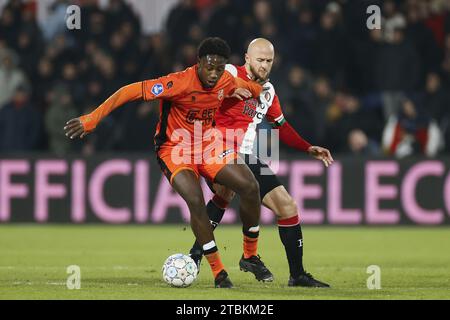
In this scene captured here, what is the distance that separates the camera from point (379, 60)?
1716 centimetres

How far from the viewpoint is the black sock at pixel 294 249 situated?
30.3ft

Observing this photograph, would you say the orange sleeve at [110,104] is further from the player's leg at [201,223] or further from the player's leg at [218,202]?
the player's leg at [218,202]

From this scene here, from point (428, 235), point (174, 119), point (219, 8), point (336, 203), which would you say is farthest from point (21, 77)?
point (174, 119)

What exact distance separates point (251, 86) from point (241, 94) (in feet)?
0.55

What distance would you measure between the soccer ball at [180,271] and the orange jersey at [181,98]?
1.02 m

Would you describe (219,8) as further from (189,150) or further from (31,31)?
(189,150)

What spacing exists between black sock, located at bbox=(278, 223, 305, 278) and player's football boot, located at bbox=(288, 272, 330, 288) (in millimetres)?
44

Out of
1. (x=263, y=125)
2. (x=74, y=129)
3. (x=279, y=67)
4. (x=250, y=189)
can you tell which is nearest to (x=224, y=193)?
(x=250, y=189)

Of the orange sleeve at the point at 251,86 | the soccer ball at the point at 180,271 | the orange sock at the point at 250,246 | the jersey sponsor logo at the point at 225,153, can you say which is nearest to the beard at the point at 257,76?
the orange sleeve at the point at 251,86

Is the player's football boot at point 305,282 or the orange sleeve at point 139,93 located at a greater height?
the orange sleeve at point 139,93

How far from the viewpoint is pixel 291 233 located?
934cm

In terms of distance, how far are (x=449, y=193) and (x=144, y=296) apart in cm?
860

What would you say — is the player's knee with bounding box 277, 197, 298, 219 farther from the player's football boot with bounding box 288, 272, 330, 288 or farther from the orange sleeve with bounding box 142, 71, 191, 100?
the orange sleeve with bounding box 142, 71, 191, 100

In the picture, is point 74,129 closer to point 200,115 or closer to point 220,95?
point 200,115
